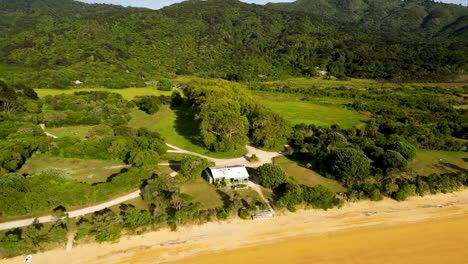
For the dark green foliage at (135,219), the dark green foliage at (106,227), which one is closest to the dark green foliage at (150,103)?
the dark green foliage at (106,227)

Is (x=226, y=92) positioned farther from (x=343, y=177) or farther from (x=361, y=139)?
(x=343, y=177)

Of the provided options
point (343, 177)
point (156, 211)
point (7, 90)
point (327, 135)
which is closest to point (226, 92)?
point (327, 135)

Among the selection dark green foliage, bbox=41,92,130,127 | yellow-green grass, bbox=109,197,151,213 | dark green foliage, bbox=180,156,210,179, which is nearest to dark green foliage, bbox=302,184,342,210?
dark green foliage, bbox=180,156,210,179

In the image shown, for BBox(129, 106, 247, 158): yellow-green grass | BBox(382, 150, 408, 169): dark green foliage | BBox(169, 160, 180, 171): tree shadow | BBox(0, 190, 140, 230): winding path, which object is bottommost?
BBox(0, 190, 140, 230): winding path

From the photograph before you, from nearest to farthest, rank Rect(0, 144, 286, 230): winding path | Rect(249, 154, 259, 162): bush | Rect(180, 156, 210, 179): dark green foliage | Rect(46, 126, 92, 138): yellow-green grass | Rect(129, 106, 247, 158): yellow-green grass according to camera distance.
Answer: Rect(0, 144, 286, 230): winding path < Rect(180, 156, 210, 179): dark green foliage < Rect(249, 154, 259, 162): bush < Rect(129, 106, 247, 158): yellow-green grass < Rect(46, 126, 92, 138): yellow-green grass

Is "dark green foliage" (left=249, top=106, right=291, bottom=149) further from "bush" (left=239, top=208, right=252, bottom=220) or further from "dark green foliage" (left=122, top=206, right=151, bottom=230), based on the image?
"dark green foliage" (left=122, top=206, right=151, bottom=230)

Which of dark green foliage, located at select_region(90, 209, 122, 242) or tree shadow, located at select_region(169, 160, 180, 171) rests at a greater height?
tree shadow, located at select_region(169, 160, 180, 171)

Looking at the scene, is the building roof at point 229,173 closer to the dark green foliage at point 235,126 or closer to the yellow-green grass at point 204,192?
the yellow-green grass at point 204,192
